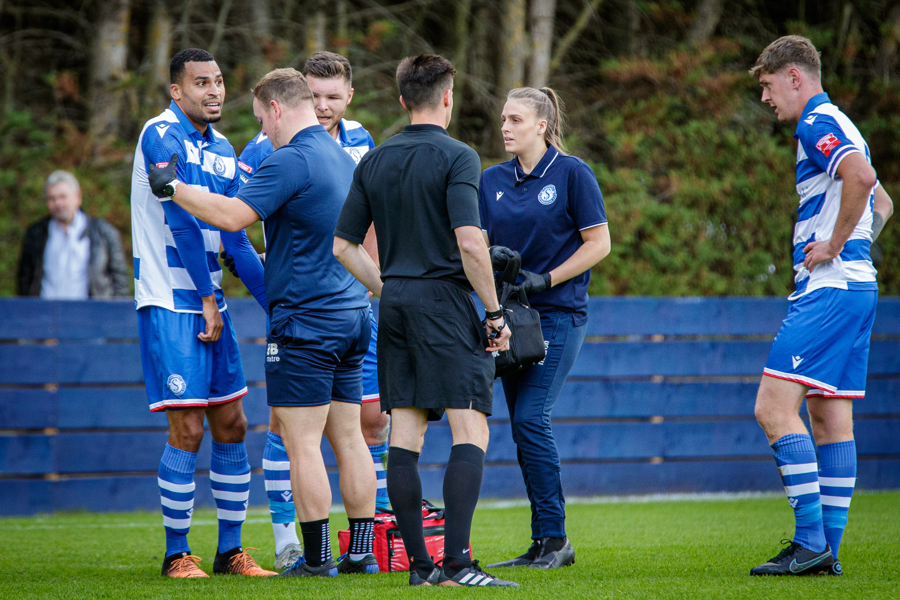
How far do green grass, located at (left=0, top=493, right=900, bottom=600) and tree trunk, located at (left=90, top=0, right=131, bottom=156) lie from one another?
4.31 metres

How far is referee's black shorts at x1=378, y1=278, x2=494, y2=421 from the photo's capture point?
3424mm

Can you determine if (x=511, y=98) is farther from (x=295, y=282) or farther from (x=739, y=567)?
(x=739, y=567)

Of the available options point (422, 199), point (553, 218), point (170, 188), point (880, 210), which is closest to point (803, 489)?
point (880, 210)

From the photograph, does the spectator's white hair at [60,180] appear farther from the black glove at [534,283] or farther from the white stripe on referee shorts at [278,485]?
the black glove at [534,283]

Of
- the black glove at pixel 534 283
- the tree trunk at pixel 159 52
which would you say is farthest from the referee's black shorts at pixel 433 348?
the tree trunk at pixel 159 52

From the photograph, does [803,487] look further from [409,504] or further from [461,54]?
[461,54]

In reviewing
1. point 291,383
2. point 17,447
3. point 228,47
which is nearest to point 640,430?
point 291,383

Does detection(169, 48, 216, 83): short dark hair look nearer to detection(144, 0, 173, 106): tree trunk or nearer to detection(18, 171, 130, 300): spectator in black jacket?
detection(18, 171, 130, 300): spectator in black jacket

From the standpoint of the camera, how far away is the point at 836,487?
3957 millimetres

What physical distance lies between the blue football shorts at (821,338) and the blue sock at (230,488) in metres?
2.38

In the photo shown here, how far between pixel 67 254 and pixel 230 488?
3574mm

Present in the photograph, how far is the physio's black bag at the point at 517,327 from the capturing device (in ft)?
12.2

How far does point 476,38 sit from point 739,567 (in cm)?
720

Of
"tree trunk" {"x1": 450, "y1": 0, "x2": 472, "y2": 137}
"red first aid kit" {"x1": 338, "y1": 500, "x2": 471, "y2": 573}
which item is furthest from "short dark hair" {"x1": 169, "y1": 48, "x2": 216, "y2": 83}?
"tree trunk" {"x1": 450, "y1": 0, "x2": 472, "y2": 137}
